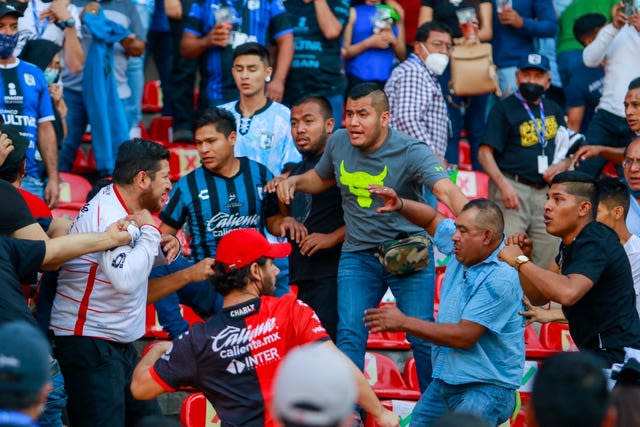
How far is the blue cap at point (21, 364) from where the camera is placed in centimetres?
361

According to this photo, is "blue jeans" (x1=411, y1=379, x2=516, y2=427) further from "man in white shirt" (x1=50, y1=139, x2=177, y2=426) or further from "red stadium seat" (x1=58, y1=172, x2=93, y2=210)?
"red stadium seat" (x1=58, y1=172, x2=93, y2=210)

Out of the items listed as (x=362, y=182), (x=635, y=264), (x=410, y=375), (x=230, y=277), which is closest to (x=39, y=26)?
(x=362, y=182)

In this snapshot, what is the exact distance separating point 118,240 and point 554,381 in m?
2.97

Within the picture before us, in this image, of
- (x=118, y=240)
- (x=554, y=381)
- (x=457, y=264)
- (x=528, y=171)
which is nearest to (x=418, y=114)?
(x=528, y=171)

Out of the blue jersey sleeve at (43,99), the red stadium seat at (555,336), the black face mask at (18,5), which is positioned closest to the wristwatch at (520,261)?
the red stadium seat at (555,336)

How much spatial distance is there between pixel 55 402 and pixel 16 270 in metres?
0.70

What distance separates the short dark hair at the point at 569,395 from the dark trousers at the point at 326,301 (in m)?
3.87

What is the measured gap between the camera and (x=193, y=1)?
33.9 ft

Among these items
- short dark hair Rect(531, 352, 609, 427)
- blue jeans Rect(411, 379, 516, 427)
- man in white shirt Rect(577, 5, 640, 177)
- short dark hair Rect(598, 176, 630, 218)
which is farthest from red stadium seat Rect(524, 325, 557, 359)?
short dark hair Rect(531, 352, 609, 427)

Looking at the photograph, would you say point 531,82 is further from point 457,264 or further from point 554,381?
point 554,381

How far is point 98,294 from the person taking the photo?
6262 mm

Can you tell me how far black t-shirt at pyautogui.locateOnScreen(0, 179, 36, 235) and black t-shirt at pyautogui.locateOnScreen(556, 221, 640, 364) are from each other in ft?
9.26

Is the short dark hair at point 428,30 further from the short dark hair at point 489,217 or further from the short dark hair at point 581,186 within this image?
the short dark hair at point 489,217

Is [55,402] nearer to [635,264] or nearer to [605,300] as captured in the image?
[605,300]
